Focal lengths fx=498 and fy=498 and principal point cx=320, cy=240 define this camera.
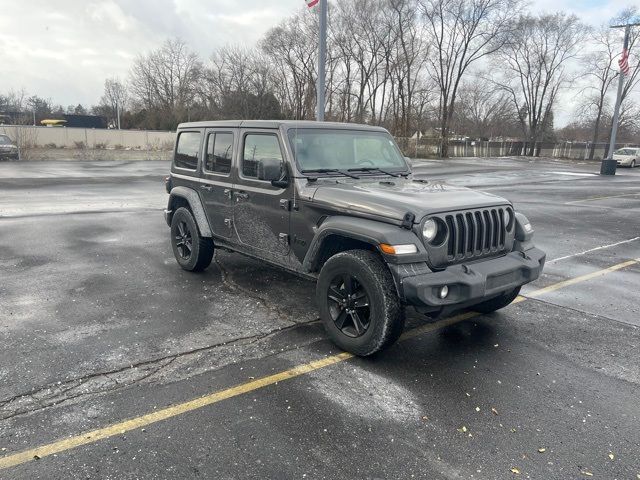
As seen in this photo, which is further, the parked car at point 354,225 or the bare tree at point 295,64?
the bare tree at point 295,64

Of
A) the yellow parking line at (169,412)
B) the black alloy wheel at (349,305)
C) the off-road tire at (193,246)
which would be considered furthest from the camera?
the off-road tire at (193,246)

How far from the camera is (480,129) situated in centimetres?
7969

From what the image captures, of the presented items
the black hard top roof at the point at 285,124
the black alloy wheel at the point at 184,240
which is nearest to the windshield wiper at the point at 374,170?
the black hard top roof at the point at 285,124

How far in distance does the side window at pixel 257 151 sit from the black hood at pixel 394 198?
693mm

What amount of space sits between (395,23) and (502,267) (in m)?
46.7

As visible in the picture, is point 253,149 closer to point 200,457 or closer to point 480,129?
point 200,457

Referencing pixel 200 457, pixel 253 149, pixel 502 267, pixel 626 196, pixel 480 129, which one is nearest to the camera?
pixel 200 457

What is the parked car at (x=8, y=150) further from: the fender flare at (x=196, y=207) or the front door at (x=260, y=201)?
the front door at (x=260, y=201)

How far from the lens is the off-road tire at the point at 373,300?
3820 millimetres

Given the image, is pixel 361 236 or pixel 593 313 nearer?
pixel 361 236

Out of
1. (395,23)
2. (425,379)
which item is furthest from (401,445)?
(395,23)

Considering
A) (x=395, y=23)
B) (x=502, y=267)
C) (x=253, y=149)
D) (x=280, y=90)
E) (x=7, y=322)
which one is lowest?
(x=7, y=322)

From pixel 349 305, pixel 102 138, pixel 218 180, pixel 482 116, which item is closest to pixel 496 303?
pixel 349 305

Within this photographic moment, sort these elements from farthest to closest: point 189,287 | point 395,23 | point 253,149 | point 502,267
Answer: point 395,23 < point 189,287 < point 253,149 < point 502,267
